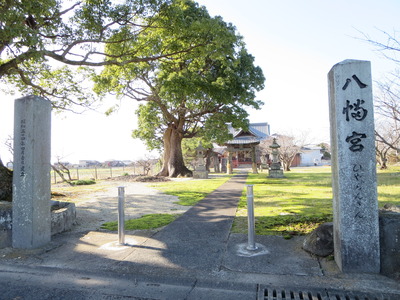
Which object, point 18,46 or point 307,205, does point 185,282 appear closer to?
point 307,205

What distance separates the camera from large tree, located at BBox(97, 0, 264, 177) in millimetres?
8602

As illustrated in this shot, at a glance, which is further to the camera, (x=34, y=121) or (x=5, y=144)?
(x=5, y=144)

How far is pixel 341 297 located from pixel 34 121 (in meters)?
5.06

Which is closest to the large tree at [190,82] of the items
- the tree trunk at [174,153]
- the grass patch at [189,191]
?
the tree trunk at [174,153]

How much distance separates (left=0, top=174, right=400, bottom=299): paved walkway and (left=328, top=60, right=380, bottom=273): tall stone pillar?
284mm

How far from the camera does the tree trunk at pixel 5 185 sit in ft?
20.1

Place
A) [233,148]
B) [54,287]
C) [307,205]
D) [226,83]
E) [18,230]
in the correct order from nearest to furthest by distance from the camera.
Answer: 1. [54,287]
2. [18,230]
3. [307,205]
4. [226,83]
5. [233,148]

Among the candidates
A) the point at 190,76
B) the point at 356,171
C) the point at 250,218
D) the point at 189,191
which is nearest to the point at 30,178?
the point at 250,218

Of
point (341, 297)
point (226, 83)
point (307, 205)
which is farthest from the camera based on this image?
point (226, 83)

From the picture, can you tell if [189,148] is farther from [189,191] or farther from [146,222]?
[146,222]

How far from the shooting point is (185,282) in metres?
3.06

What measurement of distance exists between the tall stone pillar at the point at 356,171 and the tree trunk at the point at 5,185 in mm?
7151

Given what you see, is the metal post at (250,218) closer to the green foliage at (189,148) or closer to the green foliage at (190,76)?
the green foliage at (190,76)

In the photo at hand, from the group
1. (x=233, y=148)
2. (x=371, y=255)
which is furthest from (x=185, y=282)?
(x=233, y=148)
